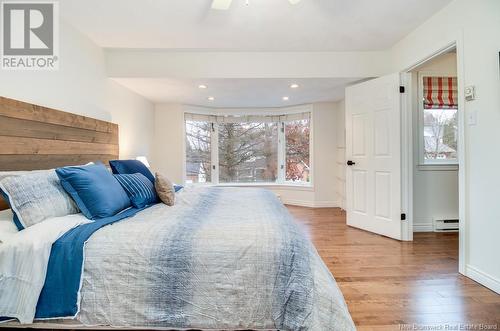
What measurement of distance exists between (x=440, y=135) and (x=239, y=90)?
290 cm

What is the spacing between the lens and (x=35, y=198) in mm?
1432

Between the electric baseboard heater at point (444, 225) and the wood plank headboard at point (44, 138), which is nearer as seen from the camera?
the wood plank headboard at point (44, 138)

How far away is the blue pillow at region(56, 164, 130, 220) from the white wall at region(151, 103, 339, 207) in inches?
126

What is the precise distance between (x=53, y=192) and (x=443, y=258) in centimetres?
329

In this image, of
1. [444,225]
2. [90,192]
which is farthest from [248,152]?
[90,192]

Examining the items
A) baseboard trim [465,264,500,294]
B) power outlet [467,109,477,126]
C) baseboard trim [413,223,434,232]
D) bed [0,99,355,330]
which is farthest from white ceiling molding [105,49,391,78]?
bed [0,99,355,330]

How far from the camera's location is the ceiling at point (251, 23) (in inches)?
89.8

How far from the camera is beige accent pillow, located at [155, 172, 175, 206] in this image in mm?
2029

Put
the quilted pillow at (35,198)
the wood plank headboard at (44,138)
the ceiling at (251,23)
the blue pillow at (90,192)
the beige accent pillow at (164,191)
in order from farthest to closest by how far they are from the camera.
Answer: the ceiling at (251,23)
the beige accent pillow at (164,191)
the wood plank headboard at (44,138)
the blue pillow at (90,192)
the quilted pillow at (35,198)

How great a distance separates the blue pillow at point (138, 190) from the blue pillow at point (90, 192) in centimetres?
19

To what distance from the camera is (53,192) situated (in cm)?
154

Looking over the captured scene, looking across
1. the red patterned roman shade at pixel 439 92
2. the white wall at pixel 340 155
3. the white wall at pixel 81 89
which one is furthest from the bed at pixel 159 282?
the white wall at pixel 340 155

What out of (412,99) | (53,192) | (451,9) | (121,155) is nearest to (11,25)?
(53,192)

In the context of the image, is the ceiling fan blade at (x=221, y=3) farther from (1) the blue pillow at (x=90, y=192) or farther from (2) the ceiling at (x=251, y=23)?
(1) the blue pillow at (x=90, y=192)
